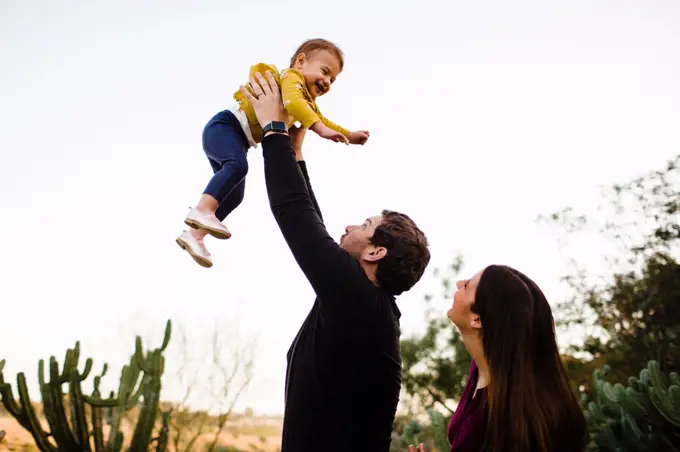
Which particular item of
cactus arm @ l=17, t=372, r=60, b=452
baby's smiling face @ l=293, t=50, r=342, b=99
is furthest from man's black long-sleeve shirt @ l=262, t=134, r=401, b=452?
cactus arm @ l=17, t=372, r=60, b=452

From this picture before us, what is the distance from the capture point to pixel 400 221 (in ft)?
8.69

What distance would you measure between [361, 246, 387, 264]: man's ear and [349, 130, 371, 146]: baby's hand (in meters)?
0.59

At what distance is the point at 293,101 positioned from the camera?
2707 mm

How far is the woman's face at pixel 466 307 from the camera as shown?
2.39m

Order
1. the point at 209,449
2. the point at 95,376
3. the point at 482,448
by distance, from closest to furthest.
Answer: the point at 482,448, the point at 95,376, the point at 209,449

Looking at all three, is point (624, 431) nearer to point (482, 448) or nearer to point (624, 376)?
point (482, 448)

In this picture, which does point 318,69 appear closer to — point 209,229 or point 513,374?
point 209,229

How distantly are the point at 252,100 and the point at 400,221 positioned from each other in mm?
733

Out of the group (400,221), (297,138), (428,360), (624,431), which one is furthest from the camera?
(428,360)

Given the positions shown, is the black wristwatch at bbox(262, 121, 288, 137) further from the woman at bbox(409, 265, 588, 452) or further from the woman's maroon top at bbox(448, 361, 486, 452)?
the woman's maroon top at bbox(448, 361, 486, 452)

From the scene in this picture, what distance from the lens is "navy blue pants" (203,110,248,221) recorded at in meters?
2.85

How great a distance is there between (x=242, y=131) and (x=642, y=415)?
755 centimetres

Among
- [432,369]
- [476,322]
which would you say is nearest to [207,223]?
[476,322]

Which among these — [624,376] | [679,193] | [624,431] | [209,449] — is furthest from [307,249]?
[679,193]
